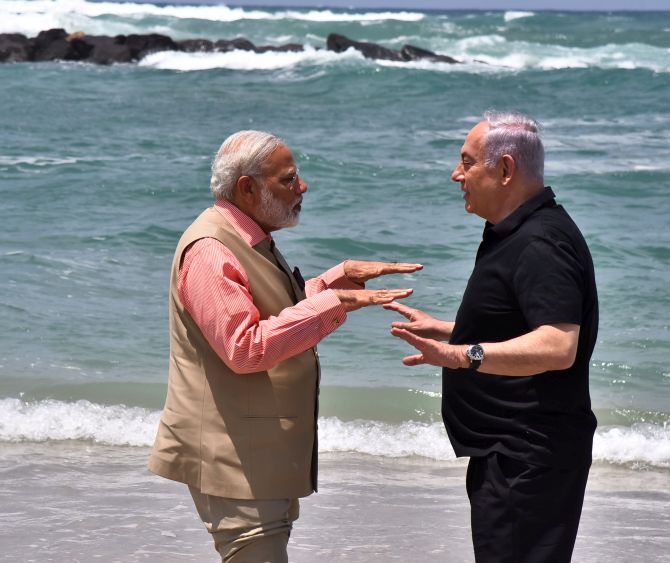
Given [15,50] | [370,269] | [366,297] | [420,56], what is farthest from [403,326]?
[420,56]

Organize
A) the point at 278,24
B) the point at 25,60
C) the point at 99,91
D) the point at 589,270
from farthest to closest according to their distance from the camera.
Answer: the point at 278,24
the point at 25,60
the point at 99,91
the point at 589,270

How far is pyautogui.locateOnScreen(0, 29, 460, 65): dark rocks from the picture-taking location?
100 feet

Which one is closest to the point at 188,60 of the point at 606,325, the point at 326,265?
the point at 326,265

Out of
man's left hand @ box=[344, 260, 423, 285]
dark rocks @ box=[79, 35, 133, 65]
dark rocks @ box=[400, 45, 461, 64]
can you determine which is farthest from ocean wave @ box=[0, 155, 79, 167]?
dark rocks @ box=[400, 45, 461, 64]

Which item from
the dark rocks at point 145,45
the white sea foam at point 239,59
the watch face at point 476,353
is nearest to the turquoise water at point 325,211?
the white sea foam at point 239,59

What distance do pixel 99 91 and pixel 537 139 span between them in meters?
21.1

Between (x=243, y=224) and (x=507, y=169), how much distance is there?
686 mm

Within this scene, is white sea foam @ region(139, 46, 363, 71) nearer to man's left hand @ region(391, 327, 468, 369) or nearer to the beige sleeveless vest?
the beige sleeveless vest

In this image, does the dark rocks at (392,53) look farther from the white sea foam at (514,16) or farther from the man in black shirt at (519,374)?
the man in black shirt at (519,374)

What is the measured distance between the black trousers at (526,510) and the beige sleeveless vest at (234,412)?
19.0 inches

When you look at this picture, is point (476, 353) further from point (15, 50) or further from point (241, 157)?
point (15, 50)

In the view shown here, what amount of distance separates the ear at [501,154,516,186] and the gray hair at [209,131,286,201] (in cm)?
→ 58

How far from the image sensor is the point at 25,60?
29969 mm

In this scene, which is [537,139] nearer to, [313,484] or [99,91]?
[313,484]
